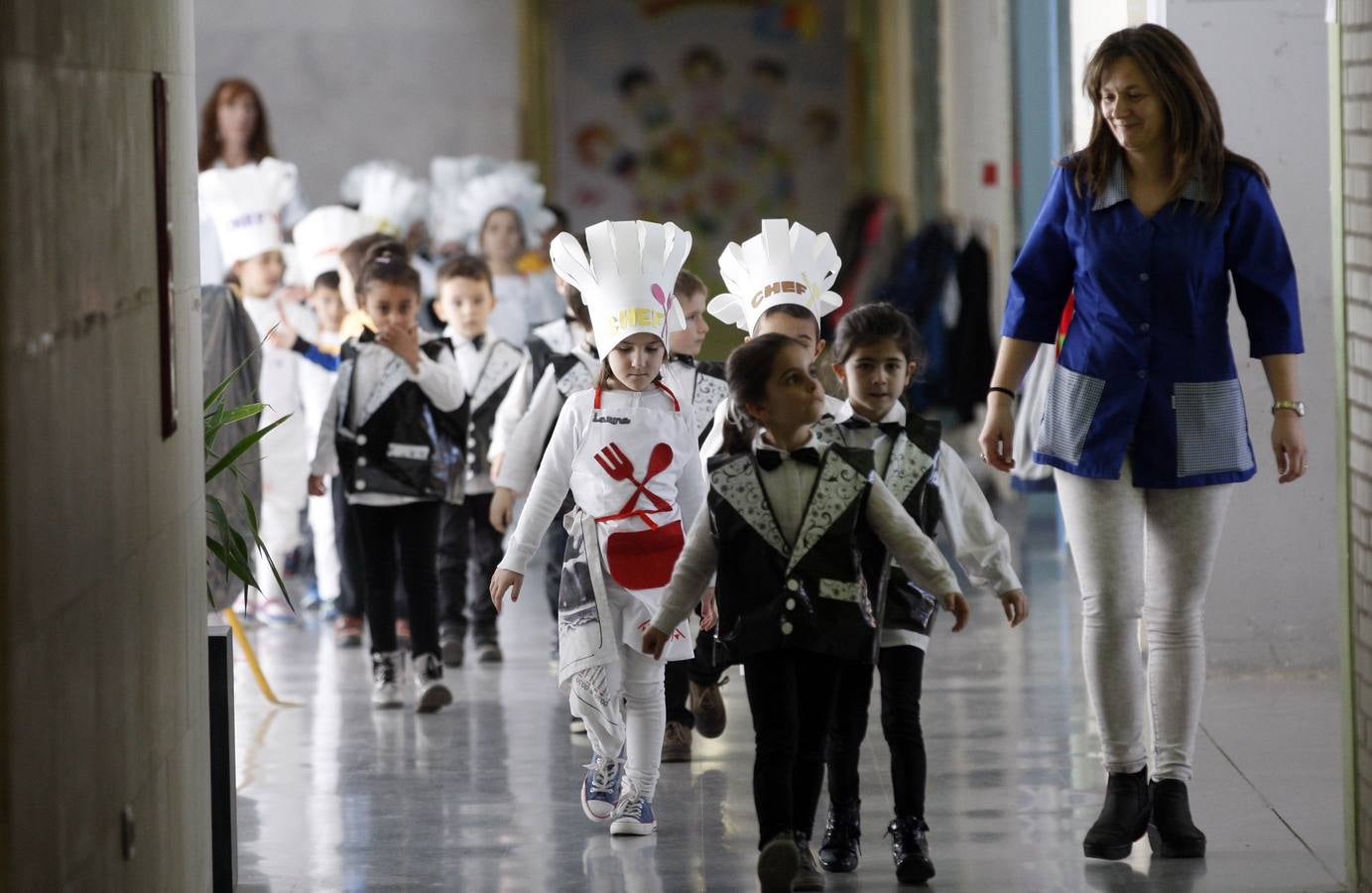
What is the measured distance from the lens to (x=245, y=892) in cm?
386

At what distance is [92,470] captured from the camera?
2.57 meters

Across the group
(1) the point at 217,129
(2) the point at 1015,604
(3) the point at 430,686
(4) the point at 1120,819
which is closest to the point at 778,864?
(2) the point at 1015,604

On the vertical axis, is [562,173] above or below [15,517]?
above

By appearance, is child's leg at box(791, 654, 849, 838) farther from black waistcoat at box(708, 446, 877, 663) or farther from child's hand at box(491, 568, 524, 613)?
child's hand at box(491, 568, 524, 613)

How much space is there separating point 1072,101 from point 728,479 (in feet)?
15.2

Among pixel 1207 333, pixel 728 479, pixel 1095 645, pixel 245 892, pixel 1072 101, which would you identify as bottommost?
pixel 245 892

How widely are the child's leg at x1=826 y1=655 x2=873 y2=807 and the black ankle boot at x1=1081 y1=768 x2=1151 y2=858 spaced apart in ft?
1.50

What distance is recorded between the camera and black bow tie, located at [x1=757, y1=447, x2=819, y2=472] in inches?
141

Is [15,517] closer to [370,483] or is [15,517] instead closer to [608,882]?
[608,882]

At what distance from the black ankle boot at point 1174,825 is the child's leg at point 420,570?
2339 mm

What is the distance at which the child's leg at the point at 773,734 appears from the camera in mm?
3535

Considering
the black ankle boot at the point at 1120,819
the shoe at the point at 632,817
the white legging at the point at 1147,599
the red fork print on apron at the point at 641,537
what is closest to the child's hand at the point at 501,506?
the red fork print on apron at the point at 641,537

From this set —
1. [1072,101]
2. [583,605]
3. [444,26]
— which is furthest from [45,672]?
[444,26]

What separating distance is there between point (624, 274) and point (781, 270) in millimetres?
496
